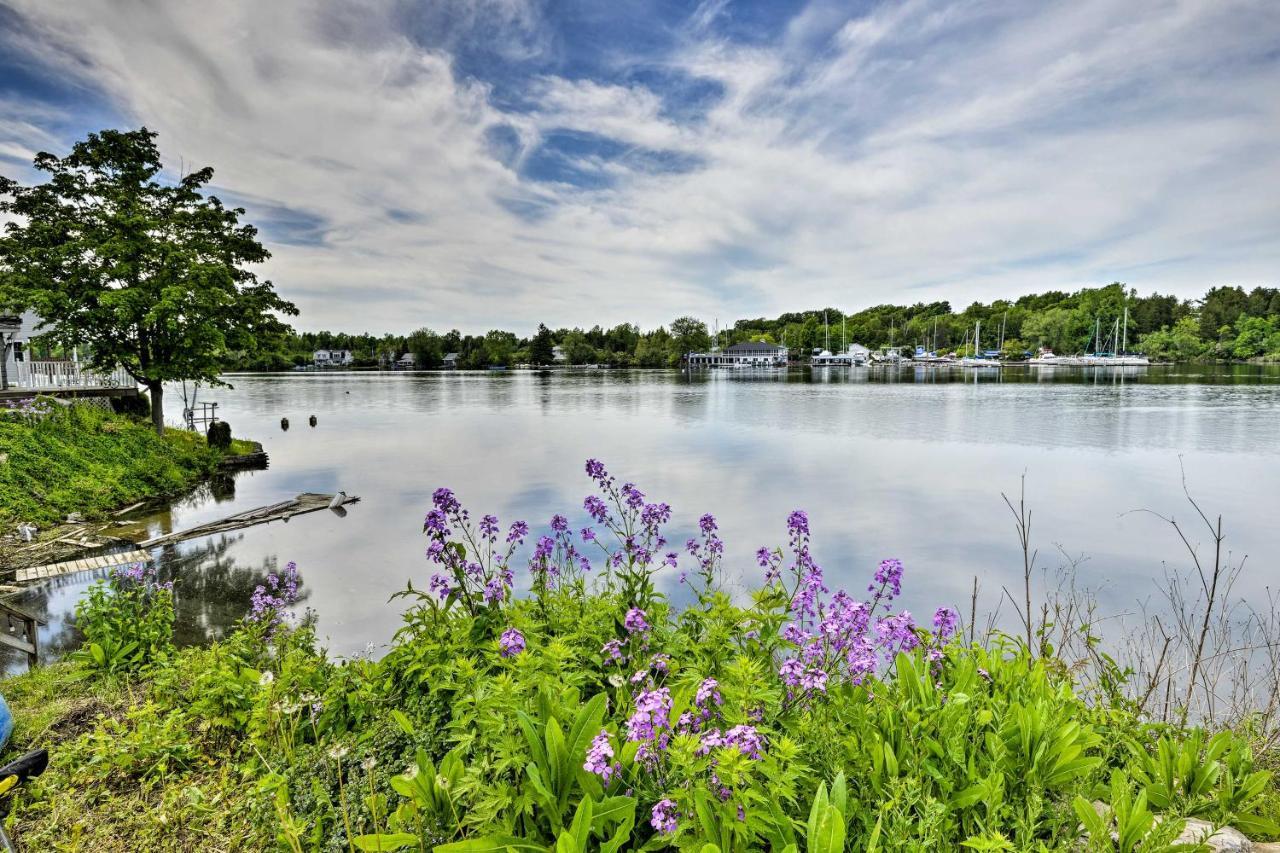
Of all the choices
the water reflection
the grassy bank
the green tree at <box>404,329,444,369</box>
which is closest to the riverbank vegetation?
A: the water reflection

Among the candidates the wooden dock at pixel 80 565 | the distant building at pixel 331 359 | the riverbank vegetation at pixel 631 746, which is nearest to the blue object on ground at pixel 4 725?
the riverbank vegetation at pixel 631 746

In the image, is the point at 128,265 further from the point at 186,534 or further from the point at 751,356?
the point at 751,356

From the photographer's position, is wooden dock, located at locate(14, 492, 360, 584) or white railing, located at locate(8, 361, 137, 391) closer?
wooden dock, located at locate(14, 492, 360, 584)

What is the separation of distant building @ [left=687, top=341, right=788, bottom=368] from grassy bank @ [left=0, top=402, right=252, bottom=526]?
122658mm

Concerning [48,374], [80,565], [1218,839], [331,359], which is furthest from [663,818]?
[331,359]

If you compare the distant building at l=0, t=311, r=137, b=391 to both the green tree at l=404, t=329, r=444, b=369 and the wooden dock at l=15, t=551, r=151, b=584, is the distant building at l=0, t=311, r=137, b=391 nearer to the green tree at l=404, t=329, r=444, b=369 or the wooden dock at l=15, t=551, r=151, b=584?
the wooden dock at l=15, t=551, r=151, b=584

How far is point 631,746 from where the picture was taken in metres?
2.21

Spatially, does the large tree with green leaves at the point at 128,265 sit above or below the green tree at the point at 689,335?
below

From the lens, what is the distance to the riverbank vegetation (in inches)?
83.2

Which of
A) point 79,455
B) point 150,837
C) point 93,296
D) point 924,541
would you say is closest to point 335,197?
point 93,296

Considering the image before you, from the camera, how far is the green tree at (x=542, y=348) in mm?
164750

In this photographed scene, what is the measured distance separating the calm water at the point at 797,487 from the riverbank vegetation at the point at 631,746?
171 inches

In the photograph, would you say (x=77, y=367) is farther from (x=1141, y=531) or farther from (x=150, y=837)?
(x=1141, y=531)

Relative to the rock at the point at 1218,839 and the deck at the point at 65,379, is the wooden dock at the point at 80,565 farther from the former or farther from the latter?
the deck at the point at 65,379
